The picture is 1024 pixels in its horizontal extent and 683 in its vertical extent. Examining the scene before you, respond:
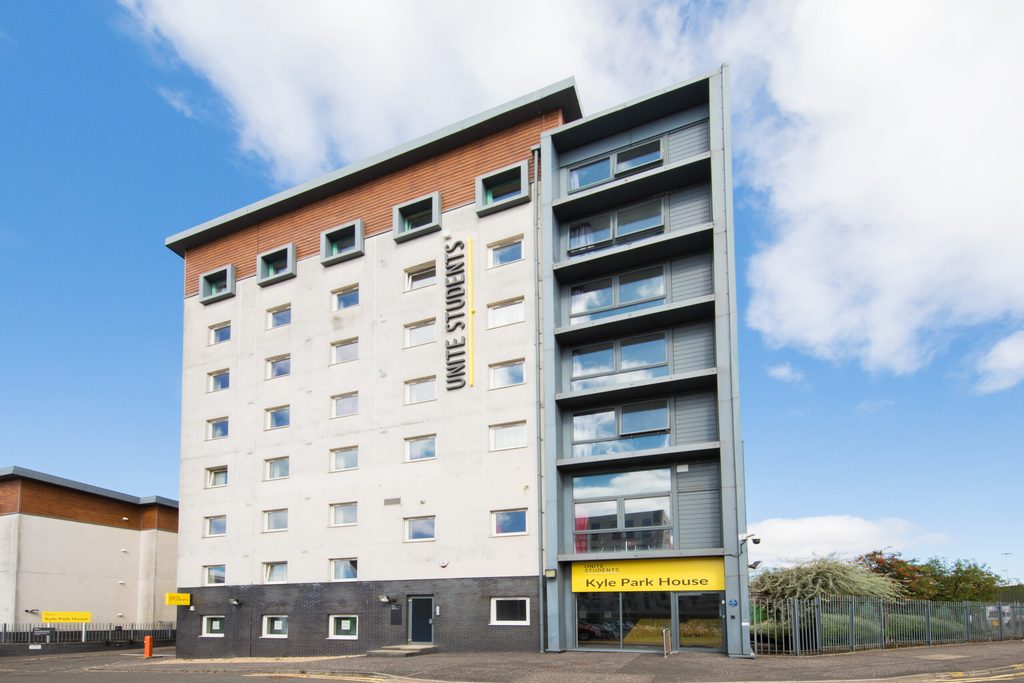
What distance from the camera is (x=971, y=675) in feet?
58.0

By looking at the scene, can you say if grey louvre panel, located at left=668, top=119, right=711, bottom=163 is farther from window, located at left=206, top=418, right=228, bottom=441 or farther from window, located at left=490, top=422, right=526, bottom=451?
window, located at left=206, top=418, right=228, bottom=441

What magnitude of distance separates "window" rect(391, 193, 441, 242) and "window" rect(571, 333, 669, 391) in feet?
25.6

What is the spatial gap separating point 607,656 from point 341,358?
52.7ft

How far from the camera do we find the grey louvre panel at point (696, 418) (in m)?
25.2

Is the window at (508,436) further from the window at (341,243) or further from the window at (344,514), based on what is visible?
the window at (341,243)

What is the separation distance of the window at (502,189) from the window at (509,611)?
13.7m

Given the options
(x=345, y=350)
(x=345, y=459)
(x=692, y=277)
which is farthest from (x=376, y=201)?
(x=692, y=277)

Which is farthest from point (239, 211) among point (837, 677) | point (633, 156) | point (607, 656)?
point (837, 677)

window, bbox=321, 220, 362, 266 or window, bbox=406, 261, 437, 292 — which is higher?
window, bbox=321, 220, 362, 266

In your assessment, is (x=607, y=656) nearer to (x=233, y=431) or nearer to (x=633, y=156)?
(x=633, y=156)

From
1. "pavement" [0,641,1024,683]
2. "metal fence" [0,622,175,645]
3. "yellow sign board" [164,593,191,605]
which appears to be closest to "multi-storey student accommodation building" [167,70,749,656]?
"yellow sign board" [164,593,191,605]

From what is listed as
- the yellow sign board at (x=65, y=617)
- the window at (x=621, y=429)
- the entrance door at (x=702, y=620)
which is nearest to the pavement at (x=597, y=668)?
the entrance door at (x=702, y=620)

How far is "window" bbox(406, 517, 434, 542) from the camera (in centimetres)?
2877

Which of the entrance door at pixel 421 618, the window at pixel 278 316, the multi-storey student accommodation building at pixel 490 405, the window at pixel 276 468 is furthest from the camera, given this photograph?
the window at pixel 278 316
